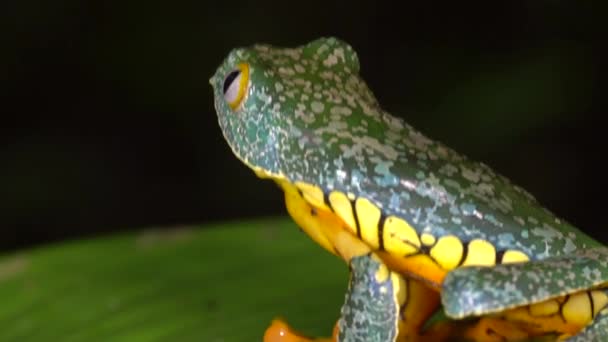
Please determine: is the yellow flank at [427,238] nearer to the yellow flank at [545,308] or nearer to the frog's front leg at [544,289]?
the frog's front leg at [544,289]

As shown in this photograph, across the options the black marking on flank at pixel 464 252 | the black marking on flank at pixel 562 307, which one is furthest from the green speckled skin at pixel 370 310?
the black marking on flank at pixel 562 307

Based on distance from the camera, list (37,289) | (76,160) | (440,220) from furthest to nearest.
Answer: (76,160)
(37,289)
(440,220)

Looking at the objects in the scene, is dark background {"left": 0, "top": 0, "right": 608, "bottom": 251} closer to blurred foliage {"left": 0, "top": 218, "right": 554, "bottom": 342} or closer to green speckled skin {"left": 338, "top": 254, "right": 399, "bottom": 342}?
blurred foliage {"left": 0, "top": 218, "right": 554, "bottom": 342}

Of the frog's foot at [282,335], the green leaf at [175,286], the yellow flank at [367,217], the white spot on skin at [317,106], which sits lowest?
the green leaf at [175,286]

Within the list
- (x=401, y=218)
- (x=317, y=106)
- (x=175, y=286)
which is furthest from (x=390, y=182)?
(x=175, y=286)

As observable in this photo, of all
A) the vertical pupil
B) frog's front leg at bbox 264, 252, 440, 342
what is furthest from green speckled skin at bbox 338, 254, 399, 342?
the vertical pupil

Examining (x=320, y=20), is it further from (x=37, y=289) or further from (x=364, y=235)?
(x=364, y=235)

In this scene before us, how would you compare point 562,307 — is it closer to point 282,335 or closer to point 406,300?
point 406,300

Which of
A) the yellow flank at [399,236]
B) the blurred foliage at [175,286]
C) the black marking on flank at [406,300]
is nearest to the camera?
the yellow flank at [399,236]

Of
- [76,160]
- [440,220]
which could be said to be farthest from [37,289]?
[76,160]

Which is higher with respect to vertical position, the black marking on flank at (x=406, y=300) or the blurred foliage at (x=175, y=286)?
the black marking on flank at (x=406, y=300)
